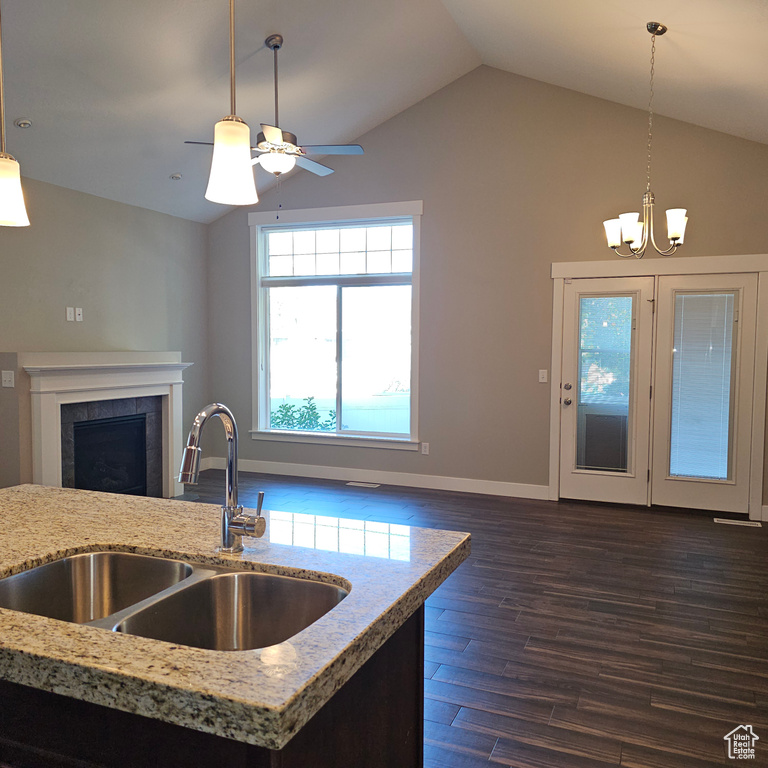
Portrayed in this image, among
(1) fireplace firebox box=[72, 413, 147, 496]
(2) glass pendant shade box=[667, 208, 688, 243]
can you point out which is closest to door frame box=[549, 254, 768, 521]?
(2) glass pendant shade box=[667, 208, 688, 243]

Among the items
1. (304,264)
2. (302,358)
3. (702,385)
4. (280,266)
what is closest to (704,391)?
(702,385)

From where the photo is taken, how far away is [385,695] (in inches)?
53.7

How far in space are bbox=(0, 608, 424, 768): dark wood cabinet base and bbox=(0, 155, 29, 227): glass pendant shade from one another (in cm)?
122

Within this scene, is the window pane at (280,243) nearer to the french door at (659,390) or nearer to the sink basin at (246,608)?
the french door at (659,390)

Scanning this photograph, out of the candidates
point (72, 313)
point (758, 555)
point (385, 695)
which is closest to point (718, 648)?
point (758, 555)

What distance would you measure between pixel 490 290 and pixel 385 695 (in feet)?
16.1

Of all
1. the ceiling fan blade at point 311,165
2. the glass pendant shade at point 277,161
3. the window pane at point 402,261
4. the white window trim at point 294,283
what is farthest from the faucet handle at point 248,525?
the window pane at point 402,261

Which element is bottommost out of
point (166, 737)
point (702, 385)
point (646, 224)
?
point (166, 737)

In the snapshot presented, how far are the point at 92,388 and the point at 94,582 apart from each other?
3878 millimetres

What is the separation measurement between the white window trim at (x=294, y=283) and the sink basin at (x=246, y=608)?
4.86m

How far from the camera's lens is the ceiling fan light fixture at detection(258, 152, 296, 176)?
3629 mm

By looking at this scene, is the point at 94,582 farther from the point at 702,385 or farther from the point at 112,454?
the point at 702,385

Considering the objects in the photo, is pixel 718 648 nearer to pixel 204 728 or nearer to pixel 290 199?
pixel 204 728

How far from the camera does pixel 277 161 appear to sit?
3.67m
